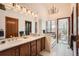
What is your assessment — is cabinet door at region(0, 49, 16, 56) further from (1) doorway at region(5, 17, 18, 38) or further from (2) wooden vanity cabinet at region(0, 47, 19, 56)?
(1) doorway at region(5, 17, 18, 38)

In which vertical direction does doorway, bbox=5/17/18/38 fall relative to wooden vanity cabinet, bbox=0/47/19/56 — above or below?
above

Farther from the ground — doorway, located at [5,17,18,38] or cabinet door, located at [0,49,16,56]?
doorway, located at [5,17,18,38]

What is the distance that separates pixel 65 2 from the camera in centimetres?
320

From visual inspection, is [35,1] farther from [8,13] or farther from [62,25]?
[8,13]

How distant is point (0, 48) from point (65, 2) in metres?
1.83

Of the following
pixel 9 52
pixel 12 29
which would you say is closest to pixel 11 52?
pixel 9 52

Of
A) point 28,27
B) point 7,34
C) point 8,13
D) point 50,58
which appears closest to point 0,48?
point 50,58

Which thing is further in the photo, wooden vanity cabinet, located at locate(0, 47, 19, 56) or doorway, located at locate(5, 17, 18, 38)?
doorway, located at locate(5, 17, 18, 38)

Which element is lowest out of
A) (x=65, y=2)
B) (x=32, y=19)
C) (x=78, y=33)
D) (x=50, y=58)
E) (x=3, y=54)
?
(x=50, y=58)

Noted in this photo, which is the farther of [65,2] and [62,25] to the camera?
[62,25]

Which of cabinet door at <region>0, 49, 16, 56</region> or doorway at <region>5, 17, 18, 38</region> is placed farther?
doorway at <region>5, 17, 18, 38</region>

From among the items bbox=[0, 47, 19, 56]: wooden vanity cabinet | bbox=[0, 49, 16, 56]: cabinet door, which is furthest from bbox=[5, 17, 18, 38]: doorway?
bbox=[0, 49, 16, 56]: cabinet door

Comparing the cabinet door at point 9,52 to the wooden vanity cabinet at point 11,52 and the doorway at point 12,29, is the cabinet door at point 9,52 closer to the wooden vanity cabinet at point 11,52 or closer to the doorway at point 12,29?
the wooden vanity cabinet at point 11,52

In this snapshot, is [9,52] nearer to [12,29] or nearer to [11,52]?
[11,52]
